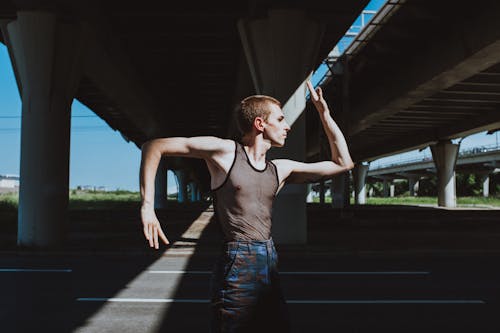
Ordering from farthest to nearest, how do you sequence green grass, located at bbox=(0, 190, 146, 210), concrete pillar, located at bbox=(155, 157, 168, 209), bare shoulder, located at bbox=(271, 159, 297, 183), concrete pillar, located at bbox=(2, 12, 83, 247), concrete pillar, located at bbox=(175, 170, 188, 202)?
concrete pillar, located at bbox=(175, 170, 188, 202), concrete pillar, located at bbox=(155, 157, 168, 209), green grass, located at bbox=(0, 190, 146, 210), concrete pillar, located at bbox=(2, 12, 83, 247), bare shoulder, located at bbox=(271, 159, 297, 183)

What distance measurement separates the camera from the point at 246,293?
2.40m

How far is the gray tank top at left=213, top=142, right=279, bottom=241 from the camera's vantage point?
247cm

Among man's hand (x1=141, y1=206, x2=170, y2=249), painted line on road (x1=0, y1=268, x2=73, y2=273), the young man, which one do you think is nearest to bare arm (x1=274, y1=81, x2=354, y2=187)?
the young man

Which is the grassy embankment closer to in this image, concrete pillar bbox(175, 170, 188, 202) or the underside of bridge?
concrete pillar bbox(175, 170, 188, 202)

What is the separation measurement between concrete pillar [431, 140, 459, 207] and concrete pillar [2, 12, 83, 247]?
36780 mm

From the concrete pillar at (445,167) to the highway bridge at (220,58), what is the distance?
52.2 feet

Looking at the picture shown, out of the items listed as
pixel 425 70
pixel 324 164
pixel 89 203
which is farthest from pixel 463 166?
pixel 324 164

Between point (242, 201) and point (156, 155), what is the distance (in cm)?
51

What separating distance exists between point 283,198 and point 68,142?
676 cm

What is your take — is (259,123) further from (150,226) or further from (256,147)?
(150,226)

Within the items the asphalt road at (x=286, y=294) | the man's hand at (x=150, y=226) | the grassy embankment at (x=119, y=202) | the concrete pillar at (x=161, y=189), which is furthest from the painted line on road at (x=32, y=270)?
the concrete pillar at (x=161, y=189)

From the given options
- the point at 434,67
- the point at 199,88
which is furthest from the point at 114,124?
the point at 434,67

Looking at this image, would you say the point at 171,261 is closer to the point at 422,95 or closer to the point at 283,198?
the point at 283,198

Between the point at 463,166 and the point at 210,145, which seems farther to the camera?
the point at 463,166
